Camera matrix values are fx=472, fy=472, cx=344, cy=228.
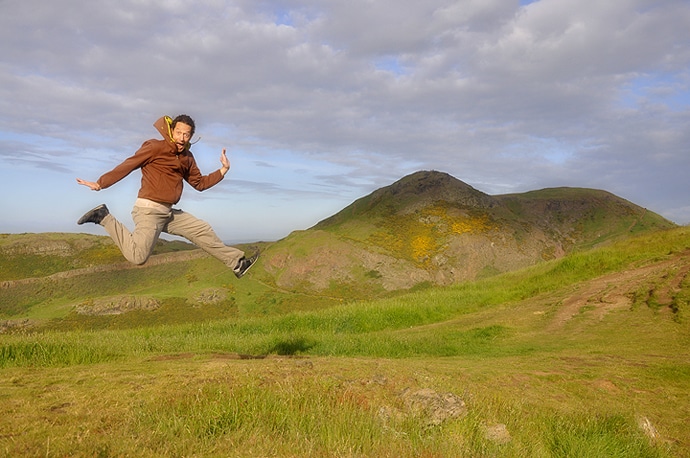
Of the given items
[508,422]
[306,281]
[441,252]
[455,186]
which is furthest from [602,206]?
[508,422]

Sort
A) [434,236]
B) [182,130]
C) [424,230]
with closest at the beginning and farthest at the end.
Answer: [182,130]
[434,236]
[424,230]

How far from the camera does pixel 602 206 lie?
30.8m

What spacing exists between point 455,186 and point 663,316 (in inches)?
670

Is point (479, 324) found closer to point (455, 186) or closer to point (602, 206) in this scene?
point (455, 186)

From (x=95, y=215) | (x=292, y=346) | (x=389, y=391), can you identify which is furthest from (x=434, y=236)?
(x=95, y=215)

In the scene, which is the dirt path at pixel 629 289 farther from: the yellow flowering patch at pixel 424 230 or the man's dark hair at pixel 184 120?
the man's dark hair at pixel 184 120

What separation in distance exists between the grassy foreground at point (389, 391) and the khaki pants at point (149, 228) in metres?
1.84

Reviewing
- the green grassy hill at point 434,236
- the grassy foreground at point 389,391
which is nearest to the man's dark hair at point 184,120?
the grassy foreground at point 389,391

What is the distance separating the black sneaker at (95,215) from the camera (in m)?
7.24

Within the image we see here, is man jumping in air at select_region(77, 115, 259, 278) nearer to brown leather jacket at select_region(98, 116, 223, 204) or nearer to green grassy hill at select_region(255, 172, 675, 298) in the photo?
brown leather jacket at select_region(98, 116, 223, 204)

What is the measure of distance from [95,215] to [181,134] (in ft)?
6.11

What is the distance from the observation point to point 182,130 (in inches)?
288

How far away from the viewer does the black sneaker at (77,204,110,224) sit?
7.24 m

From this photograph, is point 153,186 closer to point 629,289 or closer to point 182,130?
point 182,130
